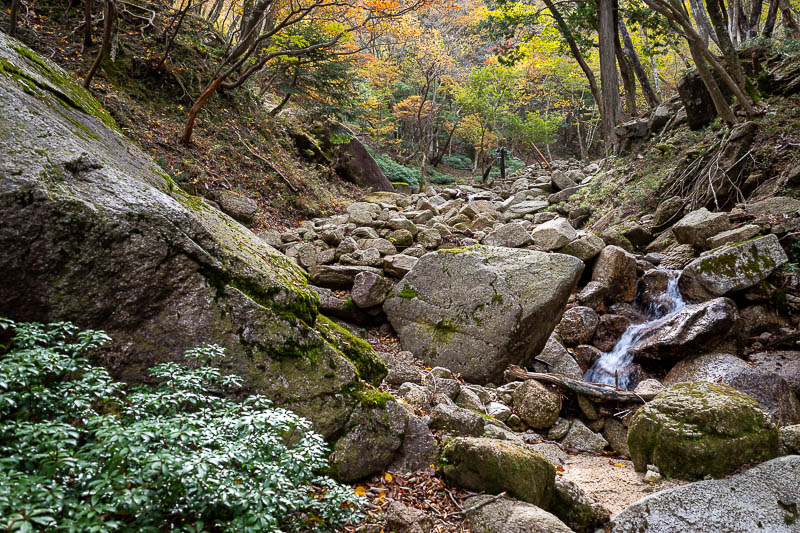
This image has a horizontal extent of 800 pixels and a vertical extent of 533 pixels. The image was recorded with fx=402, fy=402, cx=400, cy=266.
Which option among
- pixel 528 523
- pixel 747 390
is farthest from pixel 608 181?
pixel 528 523

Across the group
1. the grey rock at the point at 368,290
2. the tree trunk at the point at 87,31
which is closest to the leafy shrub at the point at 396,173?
the tree trunk at the point at 87,31

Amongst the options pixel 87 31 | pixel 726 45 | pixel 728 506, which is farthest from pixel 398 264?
pixel 726 45

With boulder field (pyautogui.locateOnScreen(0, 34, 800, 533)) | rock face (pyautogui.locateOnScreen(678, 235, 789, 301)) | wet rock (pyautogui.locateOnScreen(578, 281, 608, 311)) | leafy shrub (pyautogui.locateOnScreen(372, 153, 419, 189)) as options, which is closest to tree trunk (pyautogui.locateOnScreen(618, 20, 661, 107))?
leafy shrub (pyautogui.locateOnScreen(372, 153, 419, 189))

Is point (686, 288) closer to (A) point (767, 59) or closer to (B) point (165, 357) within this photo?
(B) point (165, 357)

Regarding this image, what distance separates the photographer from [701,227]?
23.3ft

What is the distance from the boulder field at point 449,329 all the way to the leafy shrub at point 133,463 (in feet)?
1.94

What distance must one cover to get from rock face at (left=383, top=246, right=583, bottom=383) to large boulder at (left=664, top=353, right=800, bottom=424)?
68.7 inches

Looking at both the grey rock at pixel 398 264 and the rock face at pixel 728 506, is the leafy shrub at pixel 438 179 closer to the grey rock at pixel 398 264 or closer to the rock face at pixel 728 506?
the grey rock at pixel 398 264

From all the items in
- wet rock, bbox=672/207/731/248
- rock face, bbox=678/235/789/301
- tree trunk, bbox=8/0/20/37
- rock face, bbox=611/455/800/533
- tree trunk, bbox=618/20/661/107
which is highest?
tree trunk, bbox=618/20/661/107

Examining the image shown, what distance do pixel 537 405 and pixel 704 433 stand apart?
1769 mm

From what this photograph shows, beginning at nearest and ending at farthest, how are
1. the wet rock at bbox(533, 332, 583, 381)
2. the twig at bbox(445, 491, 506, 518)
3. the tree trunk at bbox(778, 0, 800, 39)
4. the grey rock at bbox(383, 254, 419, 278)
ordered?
the twig at bbox(445, 491, 506, 518) < the wet rock at bbox(533, 332, 583, 381) < the grey rock at bbox(383, 254, 419, 278) < the tree trunk at bbox(778, 0, 800, 39)

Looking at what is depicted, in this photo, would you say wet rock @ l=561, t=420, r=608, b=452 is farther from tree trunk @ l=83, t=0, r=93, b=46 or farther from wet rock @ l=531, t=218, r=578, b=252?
tree trunk @ l=83, t=0, r=93, b=46

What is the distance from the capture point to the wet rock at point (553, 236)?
793 cm

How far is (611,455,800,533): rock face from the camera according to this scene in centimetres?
279
